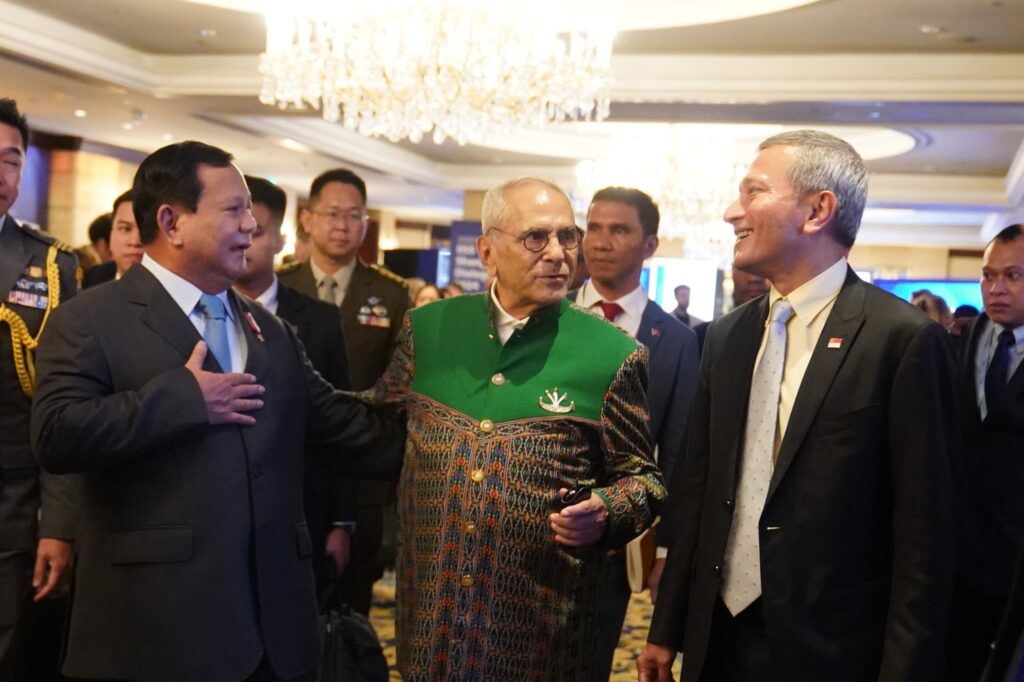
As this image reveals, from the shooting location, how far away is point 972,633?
3691mm

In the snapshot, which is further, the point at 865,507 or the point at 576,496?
the point at 576,496

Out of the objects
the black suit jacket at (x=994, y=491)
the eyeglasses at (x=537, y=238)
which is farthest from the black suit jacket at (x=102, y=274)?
the black suit jacket at (x=994, y=491)

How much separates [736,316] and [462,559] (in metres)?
0.81

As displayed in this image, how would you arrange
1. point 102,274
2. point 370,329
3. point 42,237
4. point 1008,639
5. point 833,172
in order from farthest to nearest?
point 370,329, point 102,274, point 42,237, point 833,172, point 1008,639

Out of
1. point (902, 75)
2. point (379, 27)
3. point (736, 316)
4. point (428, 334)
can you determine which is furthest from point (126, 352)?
point (902, 75)

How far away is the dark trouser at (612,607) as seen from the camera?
3.21 m

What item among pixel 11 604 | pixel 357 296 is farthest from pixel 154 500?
pixel 357 296

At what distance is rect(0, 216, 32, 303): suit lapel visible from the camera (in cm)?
303

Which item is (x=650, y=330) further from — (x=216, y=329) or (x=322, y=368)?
(x=216, y=329)

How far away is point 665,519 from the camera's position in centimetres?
325

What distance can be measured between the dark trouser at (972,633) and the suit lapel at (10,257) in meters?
3.02

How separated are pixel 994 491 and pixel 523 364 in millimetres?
1977

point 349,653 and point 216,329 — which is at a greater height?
point 216,329

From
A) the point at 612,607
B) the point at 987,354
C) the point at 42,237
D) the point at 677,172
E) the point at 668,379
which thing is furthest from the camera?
the point at 677,172
